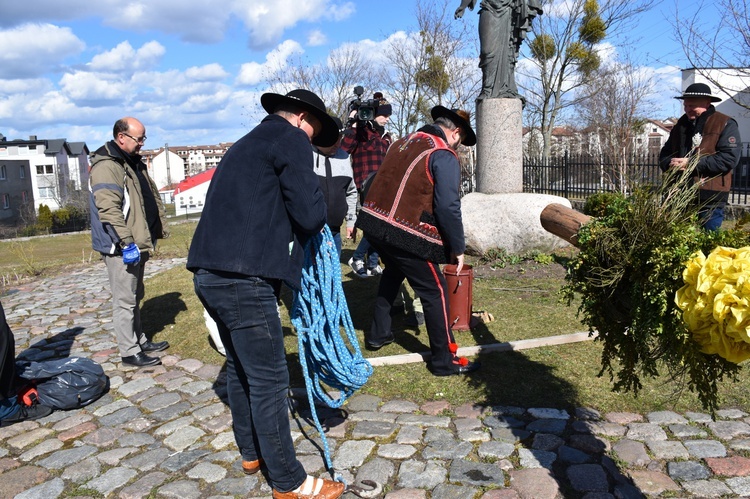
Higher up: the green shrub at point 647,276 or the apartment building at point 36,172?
the apartment building at point 36,172

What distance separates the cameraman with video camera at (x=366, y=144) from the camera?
802 cm

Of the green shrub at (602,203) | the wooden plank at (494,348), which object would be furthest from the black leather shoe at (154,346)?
the green shrub at (602,203)

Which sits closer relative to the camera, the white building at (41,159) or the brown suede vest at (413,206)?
the brown suede vest at (413,206)

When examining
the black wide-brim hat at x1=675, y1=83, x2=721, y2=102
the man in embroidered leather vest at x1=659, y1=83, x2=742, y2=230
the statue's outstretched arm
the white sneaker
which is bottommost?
the white sneaker

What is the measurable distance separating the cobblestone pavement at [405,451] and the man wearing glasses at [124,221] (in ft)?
2.87

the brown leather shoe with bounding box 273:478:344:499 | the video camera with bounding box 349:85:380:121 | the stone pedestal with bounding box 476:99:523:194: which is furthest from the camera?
the stone pedestal with bounding box 476:99:523:194

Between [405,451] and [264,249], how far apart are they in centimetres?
156

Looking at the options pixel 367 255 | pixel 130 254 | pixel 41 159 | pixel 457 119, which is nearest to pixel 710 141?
pixel 457 119

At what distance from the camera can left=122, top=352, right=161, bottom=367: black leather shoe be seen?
5504mm

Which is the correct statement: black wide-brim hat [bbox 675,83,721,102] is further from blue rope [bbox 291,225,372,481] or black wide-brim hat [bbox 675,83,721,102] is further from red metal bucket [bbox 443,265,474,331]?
blue rope [bbox 291,225,372,481]

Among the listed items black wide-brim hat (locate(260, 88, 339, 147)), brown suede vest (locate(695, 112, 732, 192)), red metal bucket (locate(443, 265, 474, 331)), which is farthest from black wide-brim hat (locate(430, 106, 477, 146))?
brown suede vest (locate(695, 112, 732, 192))

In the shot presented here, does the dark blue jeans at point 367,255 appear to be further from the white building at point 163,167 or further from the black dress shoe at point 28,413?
the white building at point 163,167

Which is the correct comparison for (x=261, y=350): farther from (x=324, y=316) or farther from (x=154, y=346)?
(x=154, y=346)

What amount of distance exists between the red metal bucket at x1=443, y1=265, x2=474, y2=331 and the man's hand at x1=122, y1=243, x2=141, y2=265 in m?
2.79
